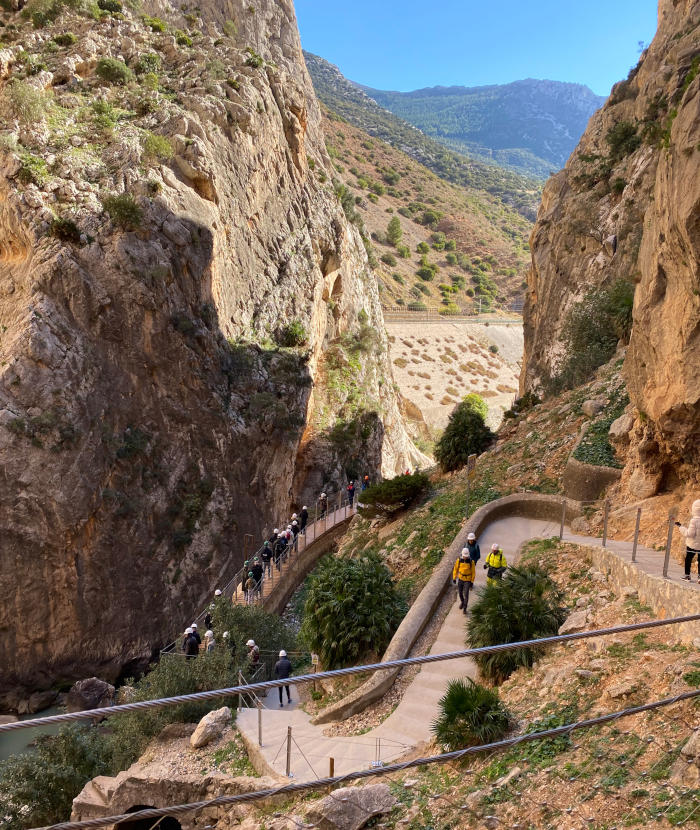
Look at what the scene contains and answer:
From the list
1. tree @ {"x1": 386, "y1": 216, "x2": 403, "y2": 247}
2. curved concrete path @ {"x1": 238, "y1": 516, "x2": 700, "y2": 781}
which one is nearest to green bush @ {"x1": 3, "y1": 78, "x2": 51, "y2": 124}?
curved concrete path @ {"x1": 238, "y1": 516, "x2": 700, "y2": 781}

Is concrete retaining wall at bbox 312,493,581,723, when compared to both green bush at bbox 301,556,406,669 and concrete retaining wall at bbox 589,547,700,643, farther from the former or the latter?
concrete retaining wall at bbox 589,547,700,643

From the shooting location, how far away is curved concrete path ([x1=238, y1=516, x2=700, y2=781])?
23.3 ft

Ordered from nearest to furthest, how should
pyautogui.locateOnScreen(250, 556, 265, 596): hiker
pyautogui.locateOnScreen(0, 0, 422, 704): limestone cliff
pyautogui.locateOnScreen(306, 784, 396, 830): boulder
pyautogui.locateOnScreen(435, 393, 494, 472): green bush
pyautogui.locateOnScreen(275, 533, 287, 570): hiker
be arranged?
pyautogui.locateOnScreen(306, 784, 396, 830): boulder
pyautogui.locateOnScreen(250, 556, 265, 596): hiker
pyautogui.locateOnScreen(0, 0, 422, 704): limestone cliff
pyautogui.locateOnScreen(275, 533, 287, 570): hiker
pyautogui.locateOnScreen(435, 393, 494, 472): green bush

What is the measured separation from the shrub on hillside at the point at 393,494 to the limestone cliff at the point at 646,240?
7178 millimetres

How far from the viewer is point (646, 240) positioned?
33.9ft

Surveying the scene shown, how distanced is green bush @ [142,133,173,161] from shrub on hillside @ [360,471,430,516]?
1751cm

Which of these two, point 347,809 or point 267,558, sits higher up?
point 347,809

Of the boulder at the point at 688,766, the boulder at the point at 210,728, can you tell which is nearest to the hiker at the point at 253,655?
the boulder at the point at 210,728

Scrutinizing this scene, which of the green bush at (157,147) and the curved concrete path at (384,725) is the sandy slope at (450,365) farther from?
the curved concrete path at (384,725)

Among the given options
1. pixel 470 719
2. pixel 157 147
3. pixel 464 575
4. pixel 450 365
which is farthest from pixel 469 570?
pixel 450 365

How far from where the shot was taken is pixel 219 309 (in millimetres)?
26562

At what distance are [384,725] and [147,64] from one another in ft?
108

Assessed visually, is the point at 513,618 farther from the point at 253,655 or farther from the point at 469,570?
the point at 253,655

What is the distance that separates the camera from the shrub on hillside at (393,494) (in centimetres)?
1766
